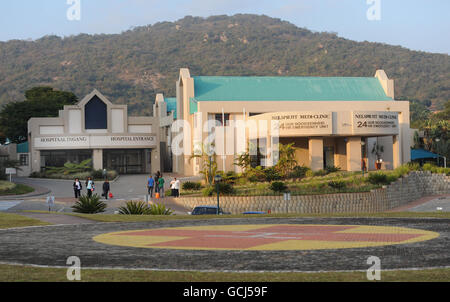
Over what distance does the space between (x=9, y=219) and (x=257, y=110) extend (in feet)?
131

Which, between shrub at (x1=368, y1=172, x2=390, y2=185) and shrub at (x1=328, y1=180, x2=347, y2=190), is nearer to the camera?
shrub at (x1=328, y1=180, x2=347, y2=190)

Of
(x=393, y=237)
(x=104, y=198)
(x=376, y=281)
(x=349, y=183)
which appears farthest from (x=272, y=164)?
(x=376, y=281)

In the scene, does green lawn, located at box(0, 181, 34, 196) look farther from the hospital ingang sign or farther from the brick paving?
the brick paving

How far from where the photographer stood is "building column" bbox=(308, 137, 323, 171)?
50625 mm

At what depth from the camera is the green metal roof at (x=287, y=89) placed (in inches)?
2480

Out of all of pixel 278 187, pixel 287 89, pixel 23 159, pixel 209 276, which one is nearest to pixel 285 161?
pixel 278 187

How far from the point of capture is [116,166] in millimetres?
73000

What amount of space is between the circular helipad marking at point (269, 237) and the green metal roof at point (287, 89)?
4328cm

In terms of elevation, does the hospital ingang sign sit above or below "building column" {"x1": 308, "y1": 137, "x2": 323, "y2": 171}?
above

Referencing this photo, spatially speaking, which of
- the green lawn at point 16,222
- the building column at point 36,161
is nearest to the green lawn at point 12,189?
the building column at point 36,161

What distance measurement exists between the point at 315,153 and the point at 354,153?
4.09 m

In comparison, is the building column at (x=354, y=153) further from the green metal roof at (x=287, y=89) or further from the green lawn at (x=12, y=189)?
the green lawn at (x=12, y=189)

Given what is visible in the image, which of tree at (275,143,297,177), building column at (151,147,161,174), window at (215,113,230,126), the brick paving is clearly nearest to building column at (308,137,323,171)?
tree at (275,143,297,177)

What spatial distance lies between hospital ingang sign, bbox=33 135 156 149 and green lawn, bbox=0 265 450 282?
59770 mm
